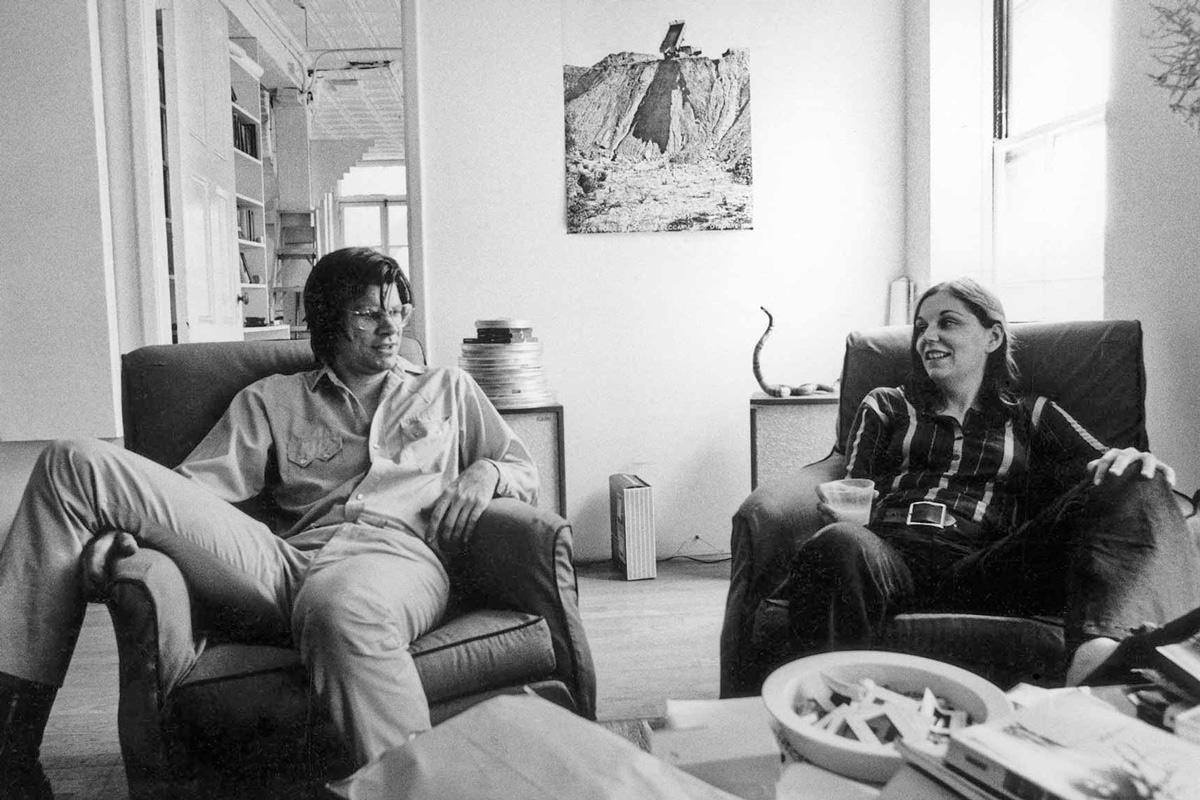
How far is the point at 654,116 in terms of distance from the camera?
11.2ft

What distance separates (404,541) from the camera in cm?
174

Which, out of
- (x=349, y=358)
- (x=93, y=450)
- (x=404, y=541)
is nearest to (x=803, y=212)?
(x=349, y=358)

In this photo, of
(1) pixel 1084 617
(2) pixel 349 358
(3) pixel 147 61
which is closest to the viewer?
(1) pixel 1084 617

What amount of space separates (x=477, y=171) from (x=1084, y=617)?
8.46 ft

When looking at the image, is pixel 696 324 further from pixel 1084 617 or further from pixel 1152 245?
pixel 1084 617

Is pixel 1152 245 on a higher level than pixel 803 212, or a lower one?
lower

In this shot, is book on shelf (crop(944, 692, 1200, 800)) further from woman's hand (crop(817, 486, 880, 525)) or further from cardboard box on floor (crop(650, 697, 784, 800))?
woman's hand (crop(817, 486, 880, 525))

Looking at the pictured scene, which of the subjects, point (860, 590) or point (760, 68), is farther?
point (760, 68)

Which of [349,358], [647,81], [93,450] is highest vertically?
[647,81]

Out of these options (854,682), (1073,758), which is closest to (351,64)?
(854,682)

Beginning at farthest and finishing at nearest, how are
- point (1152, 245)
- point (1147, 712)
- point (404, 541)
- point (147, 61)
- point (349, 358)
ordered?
point (147, 61), point (1152, 245), point (349, 358), point (404, 541), point (1147, 712)

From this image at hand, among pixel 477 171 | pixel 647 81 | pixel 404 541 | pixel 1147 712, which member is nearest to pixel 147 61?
pixel 477 171

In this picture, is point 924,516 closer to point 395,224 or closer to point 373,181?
point 395,224

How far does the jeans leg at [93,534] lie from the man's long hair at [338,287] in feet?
1.53
